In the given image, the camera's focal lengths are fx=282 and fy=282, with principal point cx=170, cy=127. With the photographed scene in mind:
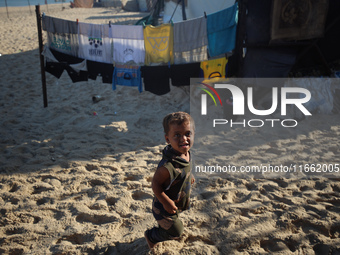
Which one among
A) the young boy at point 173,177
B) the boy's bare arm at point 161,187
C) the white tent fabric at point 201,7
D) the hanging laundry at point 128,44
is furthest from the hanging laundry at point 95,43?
the boy's bare arm at point 161,187

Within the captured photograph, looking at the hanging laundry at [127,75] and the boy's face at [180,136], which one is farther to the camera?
the hanging laundry at [127,75]

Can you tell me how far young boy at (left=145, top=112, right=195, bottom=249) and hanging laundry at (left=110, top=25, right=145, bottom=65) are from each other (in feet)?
11.4

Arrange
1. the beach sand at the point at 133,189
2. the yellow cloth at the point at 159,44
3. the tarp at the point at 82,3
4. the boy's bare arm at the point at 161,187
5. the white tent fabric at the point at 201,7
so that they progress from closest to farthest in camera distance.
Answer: the boy's bare arm at the point at 161,187
the beach sand at the point at 133,189
the yellow cloth at the point at 159,44
the white tent fabric at the point at 201,7
the tarp at the point at 82,3

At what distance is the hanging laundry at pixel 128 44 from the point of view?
516cm

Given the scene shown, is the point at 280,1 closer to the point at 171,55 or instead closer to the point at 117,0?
the point at 171,55

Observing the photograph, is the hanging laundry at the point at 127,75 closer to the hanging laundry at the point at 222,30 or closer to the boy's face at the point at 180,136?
the hanging laundry at the point at 222,30

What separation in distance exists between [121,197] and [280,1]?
4.43 metres

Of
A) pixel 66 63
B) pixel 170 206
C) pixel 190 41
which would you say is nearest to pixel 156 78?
pixel 190 41

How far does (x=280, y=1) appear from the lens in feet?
16.8

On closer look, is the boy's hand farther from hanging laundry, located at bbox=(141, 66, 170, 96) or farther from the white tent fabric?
the white tent fabric

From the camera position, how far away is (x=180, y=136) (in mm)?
2059

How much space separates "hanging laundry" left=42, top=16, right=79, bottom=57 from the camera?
17.9 feet

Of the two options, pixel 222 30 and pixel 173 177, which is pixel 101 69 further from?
pixel 173 177

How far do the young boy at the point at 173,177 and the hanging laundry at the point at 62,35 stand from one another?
4184 millimetres
